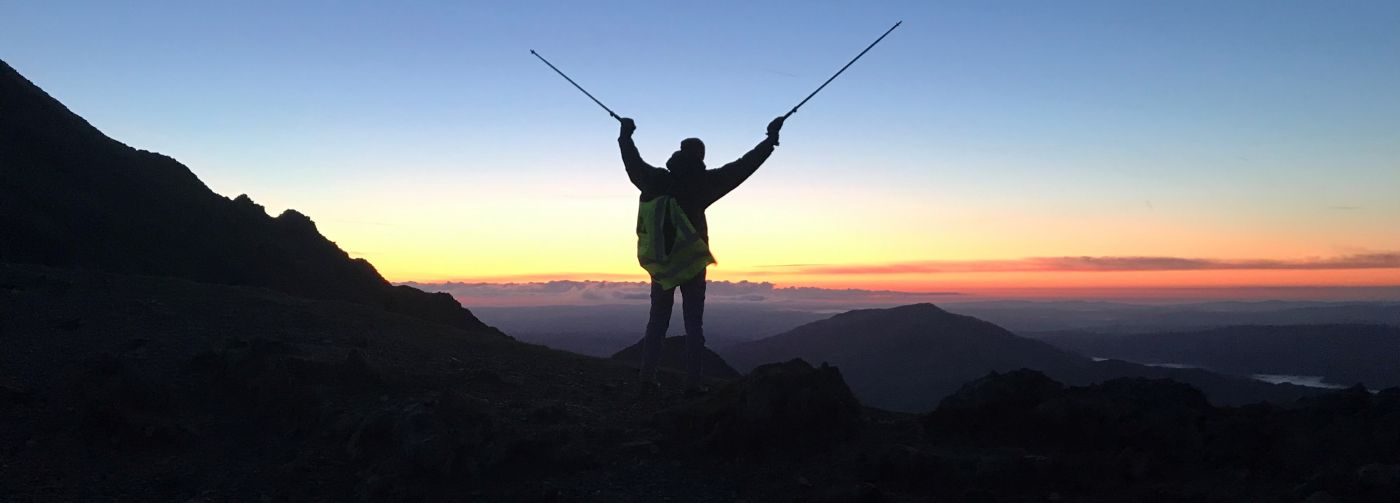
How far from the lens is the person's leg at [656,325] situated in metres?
9.34

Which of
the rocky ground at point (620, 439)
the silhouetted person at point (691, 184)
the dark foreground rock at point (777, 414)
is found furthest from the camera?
the silhouetted person at point (691, 184)

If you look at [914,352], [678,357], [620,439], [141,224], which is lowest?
[914,352]

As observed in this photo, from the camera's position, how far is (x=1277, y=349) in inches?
5463

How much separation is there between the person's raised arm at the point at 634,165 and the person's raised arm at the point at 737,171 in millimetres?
640

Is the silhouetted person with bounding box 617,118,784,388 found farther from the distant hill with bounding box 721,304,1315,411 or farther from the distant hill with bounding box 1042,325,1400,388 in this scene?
the distant hill with bounding box 1042,325,1400,388

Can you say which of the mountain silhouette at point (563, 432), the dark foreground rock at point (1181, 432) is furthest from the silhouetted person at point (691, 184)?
the dark foreground rock at point (1181, 432)

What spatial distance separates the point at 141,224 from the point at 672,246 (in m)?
19.9

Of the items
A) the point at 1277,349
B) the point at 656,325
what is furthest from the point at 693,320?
the point at 1277,349

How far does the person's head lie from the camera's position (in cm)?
917

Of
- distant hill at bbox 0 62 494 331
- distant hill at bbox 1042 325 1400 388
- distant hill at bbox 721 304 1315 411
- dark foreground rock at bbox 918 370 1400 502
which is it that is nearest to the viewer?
dark foreground rock at bbox 918 370 1400 502

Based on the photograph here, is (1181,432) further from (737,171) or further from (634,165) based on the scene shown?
(634,165)

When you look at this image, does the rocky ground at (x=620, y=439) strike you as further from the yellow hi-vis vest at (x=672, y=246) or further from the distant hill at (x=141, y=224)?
the distant hill at (x=141, y=224)

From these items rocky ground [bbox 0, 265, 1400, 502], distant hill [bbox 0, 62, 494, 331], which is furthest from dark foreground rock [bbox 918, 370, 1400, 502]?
distant hill [bbox 0, 62, 494, 331]

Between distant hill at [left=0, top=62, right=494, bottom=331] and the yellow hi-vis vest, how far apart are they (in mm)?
13361
